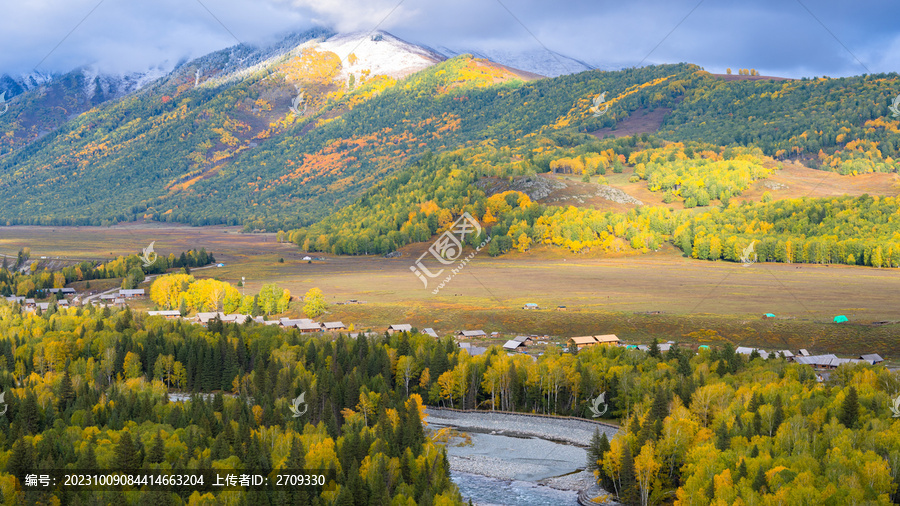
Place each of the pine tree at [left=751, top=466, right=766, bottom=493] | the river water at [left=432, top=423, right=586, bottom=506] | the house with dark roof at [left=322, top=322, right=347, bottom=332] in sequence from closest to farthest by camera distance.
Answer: the pine tree at [left=751, top=466, right=766, bottom=493]
the river water at [left=432, top=423, right=586, bottom=506]
the house with dark roof at [left=322, top=322, right=347, bottom=332]

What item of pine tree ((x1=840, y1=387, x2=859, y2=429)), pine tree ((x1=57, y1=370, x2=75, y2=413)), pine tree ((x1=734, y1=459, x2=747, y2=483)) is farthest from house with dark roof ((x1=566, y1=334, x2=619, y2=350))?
pine tree ((x1=57, y1=370, x2=75, y2=413))

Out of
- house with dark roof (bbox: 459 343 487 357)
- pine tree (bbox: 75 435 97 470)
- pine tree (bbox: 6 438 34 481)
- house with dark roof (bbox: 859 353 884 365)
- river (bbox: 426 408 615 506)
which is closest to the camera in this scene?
pine tree (bbox: 6 438 34 481)

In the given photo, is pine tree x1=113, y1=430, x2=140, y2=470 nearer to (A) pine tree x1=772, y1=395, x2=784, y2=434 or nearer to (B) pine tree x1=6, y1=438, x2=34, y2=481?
(B) pine tree x1=6, y1=438, x2=34, y2=481

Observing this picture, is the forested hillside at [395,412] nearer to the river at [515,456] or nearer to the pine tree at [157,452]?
the pine tree at [157,452]

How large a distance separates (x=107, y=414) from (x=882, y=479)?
59.2m

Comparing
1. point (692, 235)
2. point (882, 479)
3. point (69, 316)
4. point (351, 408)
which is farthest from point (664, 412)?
point (692, 235)

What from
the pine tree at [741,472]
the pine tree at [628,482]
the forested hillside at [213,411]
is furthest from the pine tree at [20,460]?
the pine tree at [741,472]

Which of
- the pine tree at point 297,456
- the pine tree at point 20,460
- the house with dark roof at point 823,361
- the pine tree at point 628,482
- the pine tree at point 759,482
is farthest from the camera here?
the house with dark roof at point 823,361

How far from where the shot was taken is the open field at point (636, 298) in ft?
372

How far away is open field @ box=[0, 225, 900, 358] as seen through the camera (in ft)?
372

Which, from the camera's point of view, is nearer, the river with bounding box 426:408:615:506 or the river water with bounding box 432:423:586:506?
the river water with bounding box 432:423:586:506

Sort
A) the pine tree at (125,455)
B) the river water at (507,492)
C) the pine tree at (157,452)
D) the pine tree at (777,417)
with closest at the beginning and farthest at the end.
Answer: the pine tree at (125,455) < the pine tree at (157,452) < the river water at (507,492) < the pine tree at (777,417)

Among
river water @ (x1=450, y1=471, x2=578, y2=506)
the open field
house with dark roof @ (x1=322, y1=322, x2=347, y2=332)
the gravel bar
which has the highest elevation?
the open field

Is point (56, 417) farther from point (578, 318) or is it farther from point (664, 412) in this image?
point (578, 318)
